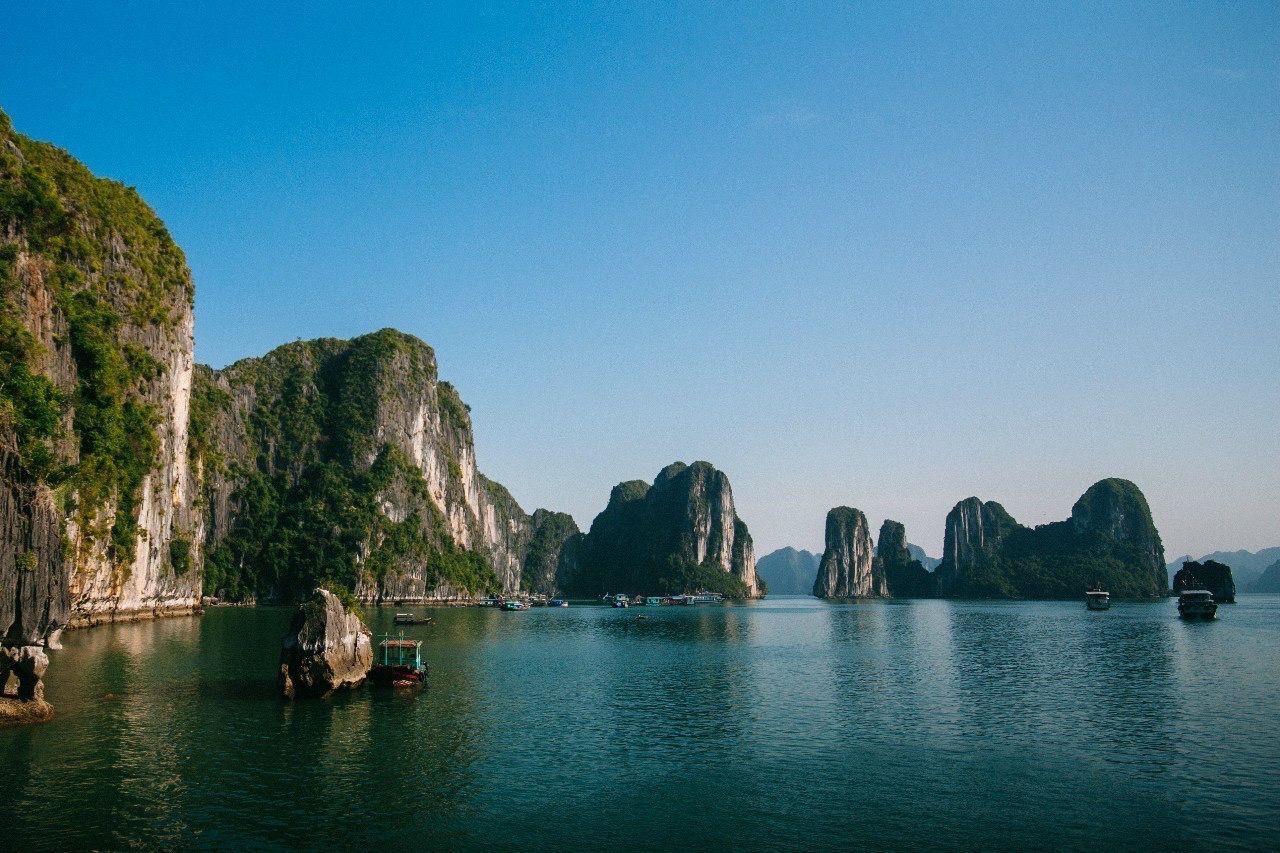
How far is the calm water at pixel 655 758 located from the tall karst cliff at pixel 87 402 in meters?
8.23

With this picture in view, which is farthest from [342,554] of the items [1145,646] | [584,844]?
[584,844]

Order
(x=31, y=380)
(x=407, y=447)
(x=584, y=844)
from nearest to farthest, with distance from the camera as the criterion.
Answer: (x=584, y=844) < (x=31, y=380) < (x=407, y=447)

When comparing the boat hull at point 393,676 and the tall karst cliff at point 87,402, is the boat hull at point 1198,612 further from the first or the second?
the tall karst cliff at point 87,402

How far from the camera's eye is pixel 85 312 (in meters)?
63.4

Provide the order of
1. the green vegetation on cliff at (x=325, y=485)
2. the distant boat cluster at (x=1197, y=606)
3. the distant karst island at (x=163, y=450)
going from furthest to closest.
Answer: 1. the green vegetation on cliff at (x=325, y=485)
2. the distant boat cluster at (x=1197, y=606)
3. the distant karst island at (x=163, y=450)

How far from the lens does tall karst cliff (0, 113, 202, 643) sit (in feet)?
107

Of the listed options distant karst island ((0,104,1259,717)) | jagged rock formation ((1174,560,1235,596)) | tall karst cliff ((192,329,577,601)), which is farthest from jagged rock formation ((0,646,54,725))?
jagged rock formation ((1174,560,1235,596))

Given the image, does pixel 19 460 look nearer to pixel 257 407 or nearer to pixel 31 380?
pixel 31 380

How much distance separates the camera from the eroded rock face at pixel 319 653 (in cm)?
3909

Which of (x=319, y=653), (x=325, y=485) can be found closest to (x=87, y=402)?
(x=319, y=653)

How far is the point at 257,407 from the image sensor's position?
15950 centimetres

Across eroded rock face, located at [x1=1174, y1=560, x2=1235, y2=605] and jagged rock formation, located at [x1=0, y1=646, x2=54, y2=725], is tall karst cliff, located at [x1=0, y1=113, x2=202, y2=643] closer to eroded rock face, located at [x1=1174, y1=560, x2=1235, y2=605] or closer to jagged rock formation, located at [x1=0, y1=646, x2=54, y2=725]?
jagged rock formation, located at [x1=0, y1=646, x2=54, y2=725]

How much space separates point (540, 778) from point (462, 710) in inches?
497

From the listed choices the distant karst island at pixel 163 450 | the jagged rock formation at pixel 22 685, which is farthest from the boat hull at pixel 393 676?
the jagged rock formation at pixel 22 685
